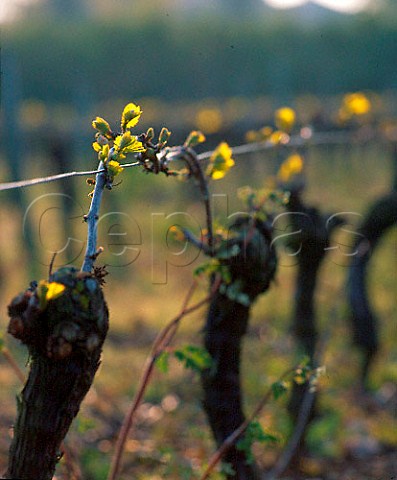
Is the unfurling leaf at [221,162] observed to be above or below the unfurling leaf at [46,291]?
above

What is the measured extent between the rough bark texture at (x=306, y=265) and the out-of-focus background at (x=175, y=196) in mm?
320

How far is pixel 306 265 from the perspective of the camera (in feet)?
11.7

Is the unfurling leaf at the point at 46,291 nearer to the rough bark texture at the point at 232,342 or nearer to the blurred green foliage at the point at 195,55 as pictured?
the rough bark texture at the point at 232,342

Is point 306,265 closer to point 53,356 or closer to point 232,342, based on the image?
point 232,342

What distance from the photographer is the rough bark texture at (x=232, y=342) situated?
85.3 inches

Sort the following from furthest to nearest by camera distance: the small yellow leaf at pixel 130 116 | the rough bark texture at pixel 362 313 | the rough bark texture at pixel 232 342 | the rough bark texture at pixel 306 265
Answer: the rough bark texture at pixel 362 313, the rough bark texture at pixel 306 265, the rough bark texture at pixel 232 342, the small yellow leaf at pixel 130 116

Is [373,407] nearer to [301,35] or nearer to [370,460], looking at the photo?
[370,460]

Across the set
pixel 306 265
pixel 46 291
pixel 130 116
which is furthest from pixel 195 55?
pixel 46 291

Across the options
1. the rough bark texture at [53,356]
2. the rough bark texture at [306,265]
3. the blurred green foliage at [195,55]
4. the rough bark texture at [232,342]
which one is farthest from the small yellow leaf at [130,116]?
the blurred green foliage at [195,55]

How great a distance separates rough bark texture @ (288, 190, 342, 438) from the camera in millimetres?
3268

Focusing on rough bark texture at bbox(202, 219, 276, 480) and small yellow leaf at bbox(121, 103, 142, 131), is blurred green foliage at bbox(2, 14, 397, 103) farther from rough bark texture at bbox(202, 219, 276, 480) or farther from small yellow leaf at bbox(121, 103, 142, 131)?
small yellow leaf at bbox(121, 103, 142, 131)

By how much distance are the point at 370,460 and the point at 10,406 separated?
2505mm

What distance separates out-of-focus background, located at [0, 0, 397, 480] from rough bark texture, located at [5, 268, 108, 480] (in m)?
1.01

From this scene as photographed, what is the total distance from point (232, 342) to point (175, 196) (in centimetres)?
1185
